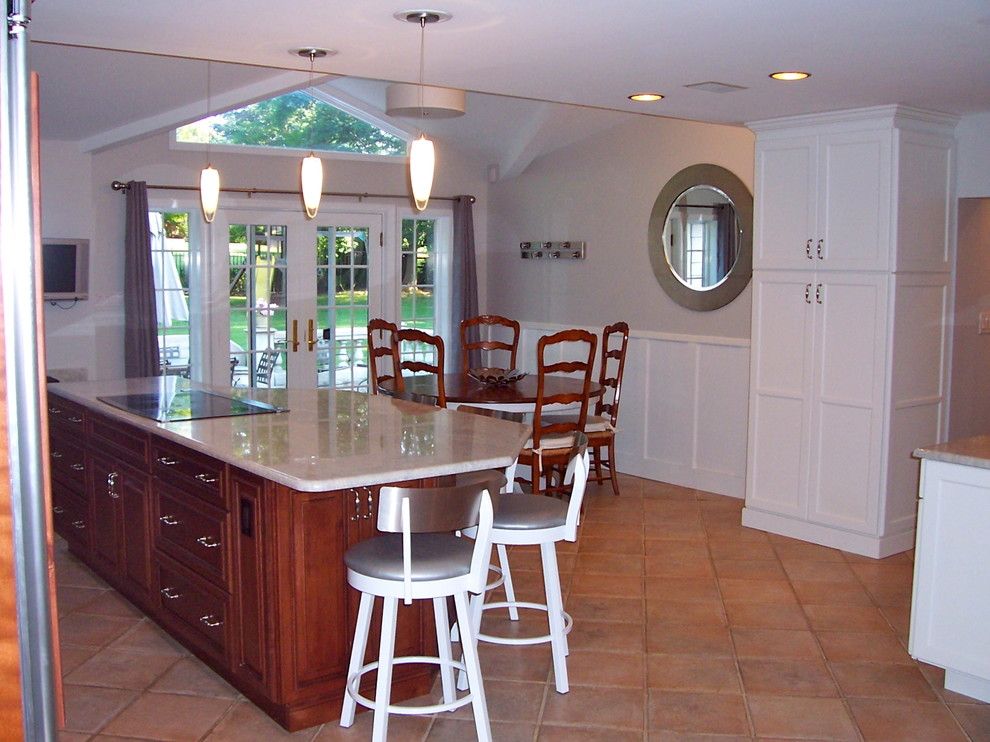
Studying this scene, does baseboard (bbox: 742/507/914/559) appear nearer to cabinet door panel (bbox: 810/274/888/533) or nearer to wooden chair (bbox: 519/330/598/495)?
cabinet door panel (bbox: 810/274/888/533)

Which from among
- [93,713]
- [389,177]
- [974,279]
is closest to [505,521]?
[93,713]

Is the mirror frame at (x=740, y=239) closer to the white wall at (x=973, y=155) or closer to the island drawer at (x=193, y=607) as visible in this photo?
the white wall at (x=973, y=155)

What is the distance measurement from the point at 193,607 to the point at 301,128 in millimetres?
4633

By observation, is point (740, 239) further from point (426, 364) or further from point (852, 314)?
point (426, 364)

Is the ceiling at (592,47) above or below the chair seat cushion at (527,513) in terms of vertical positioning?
above

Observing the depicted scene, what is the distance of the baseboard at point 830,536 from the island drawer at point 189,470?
10.5 feet

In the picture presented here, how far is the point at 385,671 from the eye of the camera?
Result: 2760 millimetres

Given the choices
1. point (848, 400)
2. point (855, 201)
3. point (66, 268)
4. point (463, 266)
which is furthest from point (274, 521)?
point (463, 266)

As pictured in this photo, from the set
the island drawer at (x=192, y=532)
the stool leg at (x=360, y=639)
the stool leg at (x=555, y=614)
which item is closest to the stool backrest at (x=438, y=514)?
the stool leg at (x=360, y=639)

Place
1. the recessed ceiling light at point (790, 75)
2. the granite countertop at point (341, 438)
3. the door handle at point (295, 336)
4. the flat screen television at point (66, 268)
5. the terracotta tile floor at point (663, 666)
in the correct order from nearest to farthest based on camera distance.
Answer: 1. the granite countertop at point (341, 438)
2. the terracotta tile floor at point (663, 666)
3. the recessed ceiling light at point (790, 75)
4. the flat screen television at point (66, 268)
5. the door handle at point (295, 336)

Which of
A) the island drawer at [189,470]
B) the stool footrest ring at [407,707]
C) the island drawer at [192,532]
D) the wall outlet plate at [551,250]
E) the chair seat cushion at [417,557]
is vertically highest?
the wall outlet plate at [551,250]

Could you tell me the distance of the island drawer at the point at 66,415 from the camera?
440 cm

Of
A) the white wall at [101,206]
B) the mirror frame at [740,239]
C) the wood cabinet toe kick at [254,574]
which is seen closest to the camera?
the wood cabinet toe kick at [254,574]

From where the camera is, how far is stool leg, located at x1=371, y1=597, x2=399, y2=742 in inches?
109
